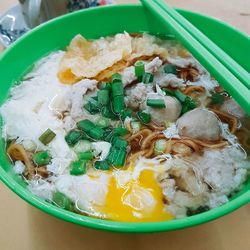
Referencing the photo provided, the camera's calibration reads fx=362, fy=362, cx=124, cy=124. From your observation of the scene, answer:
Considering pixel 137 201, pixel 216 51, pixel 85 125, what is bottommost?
pixel 137 201

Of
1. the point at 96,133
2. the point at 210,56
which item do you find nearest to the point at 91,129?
the point at 96,133

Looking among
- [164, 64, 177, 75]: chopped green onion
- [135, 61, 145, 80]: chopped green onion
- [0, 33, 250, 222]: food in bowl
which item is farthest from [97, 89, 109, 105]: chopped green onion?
[164, 64, 177, 75]: chopped green onion

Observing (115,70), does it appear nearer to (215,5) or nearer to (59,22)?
(59,22)

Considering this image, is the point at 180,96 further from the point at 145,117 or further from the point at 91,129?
the point at 91,129

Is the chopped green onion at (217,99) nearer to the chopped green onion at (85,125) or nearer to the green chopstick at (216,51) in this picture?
the green chopstick at (216,51)

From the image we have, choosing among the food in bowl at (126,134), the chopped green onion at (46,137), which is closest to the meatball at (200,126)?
the food in bowl at (126,134)

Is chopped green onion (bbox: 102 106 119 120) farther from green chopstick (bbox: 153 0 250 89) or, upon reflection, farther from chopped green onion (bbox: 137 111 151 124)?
green chopstick (bbox: 153 0 250 89)
